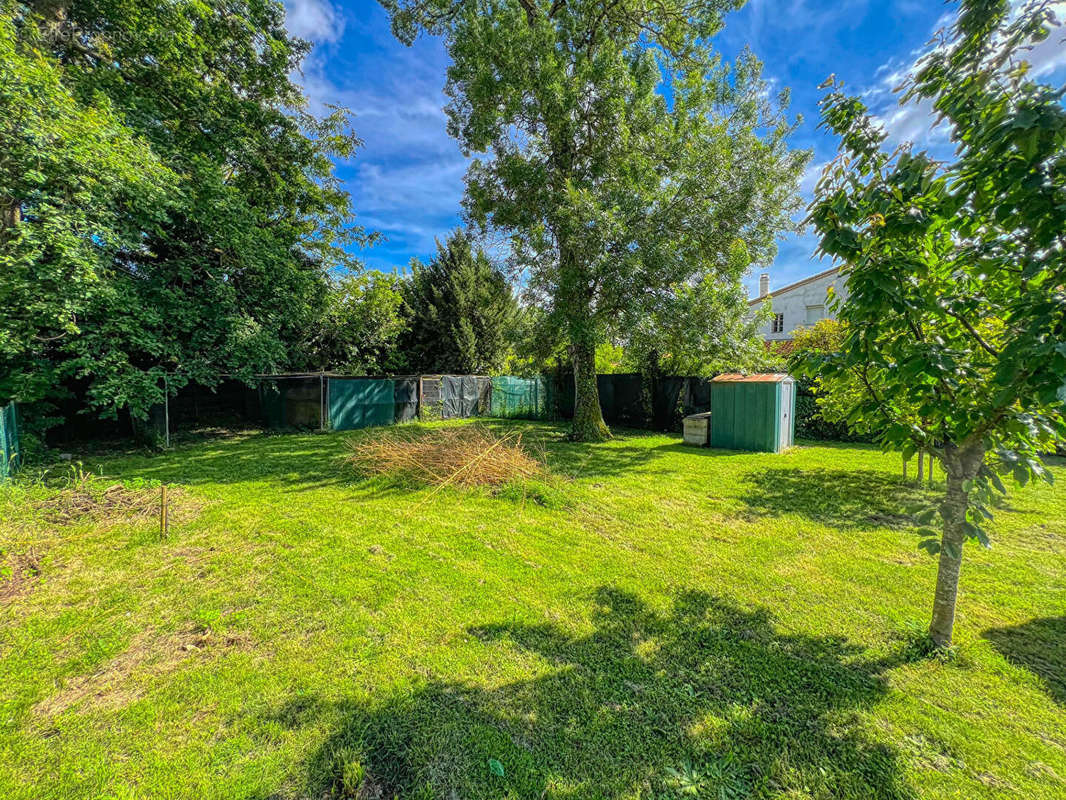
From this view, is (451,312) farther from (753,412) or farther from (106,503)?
(106,503)

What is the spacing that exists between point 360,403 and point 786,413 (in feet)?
34.7

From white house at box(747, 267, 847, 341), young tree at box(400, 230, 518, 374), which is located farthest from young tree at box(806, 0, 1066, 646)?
white house at box(747, 267, 847, 341)

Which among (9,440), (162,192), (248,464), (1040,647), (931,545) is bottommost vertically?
(248,464)

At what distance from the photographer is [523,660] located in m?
2.12

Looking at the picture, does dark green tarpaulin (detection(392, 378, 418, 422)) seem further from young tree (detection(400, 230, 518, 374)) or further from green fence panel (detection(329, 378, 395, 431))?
young tree (detection(400, 230, 518, 374))

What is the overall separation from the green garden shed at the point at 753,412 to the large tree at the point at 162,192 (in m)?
9.85

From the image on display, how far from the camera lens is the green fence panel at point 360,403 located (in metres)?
10.4

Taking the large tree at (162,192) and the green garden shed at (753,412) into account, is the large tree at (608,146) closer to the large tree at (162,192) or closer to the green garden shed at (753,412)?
the green garden shed at (753,412)

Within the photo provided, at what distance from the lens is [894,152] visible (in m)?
1.93

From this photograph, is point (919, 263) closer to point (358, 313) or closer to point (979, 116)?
point (979, 116)

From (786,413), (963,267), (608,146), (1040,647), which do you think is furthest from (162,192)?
(786,413)

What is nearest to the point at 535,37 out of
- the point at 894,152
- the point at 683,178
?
the point at 683,178

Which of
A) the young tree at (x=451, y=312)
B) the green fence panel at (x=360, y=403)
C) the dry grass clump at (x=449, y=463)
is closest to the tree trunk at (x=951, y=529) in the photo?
the dry grass clump at (x=449, y=463)

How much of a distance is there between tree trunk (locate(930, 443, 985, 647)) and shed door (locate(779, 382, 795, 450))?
6307mm
